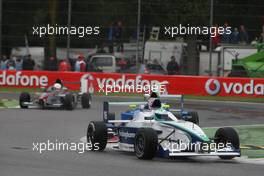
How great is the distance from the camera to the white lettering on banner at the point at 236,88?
31.1 metres

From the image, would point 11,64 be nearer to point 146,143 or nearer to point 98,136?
point 98,136

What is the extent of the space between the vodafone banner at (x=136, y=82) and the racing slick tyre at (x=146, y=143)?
16.5 metres

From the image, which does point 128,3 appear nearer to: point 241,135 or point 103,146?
point 241,135

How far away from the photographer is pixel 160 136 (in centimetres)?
1400

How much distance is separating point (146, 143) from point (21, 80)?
851 inches

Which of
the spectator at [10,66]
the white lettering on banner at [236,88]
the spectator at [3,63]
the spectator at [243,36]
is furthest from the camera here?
the spectator at [10,66]

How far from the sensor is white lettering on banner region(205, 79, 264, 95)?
31.1m

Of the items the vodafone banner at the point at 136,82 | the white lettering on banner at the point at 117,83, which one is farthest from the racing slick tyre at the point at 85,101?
the white lettering on banner at the point at 117,83

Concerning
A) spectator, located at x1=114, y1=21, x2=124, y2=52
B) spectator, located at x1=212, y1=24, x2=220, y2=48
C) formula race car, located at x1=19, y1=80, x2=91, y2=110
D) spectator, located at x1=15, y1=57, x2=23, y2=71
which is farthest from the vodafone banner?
formula race car, located at x1=19, y1=80, x2=91, y2=110

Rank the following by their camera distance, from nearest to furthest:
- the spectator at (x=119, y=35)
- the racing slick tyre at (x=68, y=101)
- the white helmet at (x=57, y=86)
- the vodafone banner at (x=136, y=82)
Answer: the racing slick tyre at (x=68, y=101), the white helmet at (x=57, y=86), the vodafone banner at (x=136, y=82), the spectator at (x=119, y=35)

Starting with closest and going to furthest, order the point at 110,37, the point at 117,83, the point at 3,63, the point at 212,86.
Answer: the point at 212,86, the point at 117,83, the point at 110,37, the point at 3,63

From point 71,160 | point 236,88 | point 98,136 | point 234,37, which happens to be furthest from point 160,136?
point 234,37

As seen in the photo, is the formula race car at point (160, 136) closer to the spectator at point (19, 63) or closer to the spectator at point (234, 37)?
the spectator at point (234, 37)

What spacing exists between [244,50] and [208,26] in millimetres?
1976
